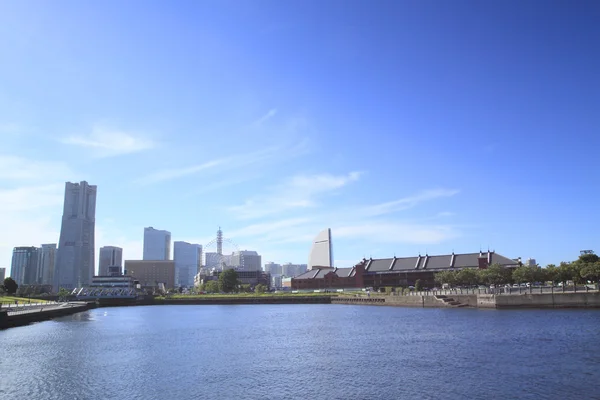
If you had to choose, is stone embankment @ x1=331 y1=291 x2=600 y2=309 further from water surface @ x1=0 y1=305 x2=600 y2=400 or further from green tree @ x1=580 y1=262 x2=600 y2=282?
water surface @ x1=0 y1=305 x2=600 y2=400

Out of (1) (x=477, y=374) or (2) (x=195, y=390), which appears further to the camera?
(1) (x=477, y=374)

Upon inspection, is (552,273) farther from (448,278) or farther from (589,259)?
(448,278)

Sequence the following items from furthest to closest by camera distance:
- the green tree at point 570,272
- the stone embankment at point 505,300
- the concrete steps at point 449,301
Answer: the concrete steps at point 449,301 → the green tree at point 570,272 → the stone embankment at point 505,300

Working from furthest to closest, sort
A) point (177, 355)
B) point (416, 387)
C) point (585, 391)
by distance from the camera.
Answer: point (177, 355), point (416, 387), point (585, 391)

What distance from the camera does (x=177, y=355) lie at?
183 ft

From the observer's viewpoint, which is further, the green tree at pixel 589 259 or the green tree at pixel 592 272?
the green tree at pixel 589 259

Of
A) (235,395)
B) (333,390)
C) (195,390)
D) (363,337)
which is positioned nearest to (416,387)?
(333,390)

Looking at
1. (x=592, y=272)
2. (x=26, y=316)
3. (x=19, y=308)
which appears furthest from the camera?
(x=19, y=308)

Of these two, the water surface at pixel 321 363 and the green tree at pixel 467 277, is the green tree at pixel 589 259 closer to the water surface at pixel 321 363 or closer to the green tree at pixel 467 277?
the green tree at pixel 467 277

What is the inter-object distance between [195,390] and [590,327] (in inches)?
2224

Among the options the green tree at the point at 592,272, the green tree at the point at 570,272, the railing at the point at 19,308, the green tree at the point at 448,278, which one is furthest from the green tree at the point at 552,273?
the railing at the point at 19,308

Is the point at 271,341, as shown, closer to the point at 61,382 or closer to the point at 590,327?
the point at 61,382

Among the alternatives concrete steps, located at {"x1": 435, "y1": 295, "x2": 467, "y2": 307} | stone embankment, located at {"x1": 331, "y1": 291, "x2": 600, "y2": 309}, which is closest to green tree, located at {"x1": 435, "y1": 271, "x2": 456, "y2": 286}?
stone embankment, located at {"x1": 331, "y1": 291, "x2": 600, "y2": 309}

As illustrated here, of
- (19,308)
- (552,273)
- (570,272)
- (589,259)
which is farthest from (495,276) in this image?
(19,308)
